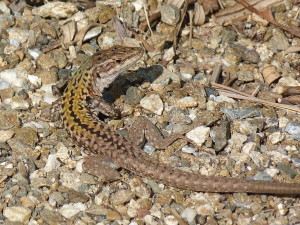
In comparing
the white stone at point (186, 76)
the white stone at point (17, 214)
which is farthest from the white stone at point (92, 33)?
the white stone at point (17, 214)

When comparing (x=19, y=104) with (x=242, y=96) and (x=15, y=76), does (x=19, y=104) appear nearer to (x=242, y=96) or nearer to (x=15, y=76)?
(x=15, y=76)

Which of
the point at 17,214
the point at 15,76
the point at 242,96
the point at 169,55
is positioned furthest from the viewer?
the point at 169,55

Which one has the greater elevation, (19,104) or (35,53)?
(35,53)

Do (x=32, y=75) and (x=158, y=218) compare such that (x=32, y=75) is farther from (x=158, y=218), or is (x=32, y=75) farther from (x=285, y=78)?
(x=285, y=78)

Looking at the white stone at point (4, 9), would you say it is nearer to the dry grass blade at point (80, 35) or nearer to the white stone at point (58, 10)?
the white stone at point (58, 10)

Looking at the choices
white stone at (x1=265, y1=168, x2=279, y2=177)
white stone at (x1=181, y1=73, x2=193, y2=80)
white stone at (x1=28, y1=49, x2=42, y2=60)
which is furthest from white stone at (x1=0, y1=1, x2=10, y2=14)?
white stone at (x1=265, y1=168, x2=279, y2=177)

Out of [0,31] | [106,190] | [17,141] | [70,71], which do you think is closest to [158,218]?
[106,190]

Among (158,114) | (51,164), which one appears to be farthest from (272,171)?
(51,164)

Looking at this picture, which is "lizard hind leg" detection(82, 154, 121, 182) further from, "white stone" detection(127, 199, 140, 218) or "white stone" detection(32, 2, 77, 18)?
"white stone" detection(32, 2, 77, 18)
